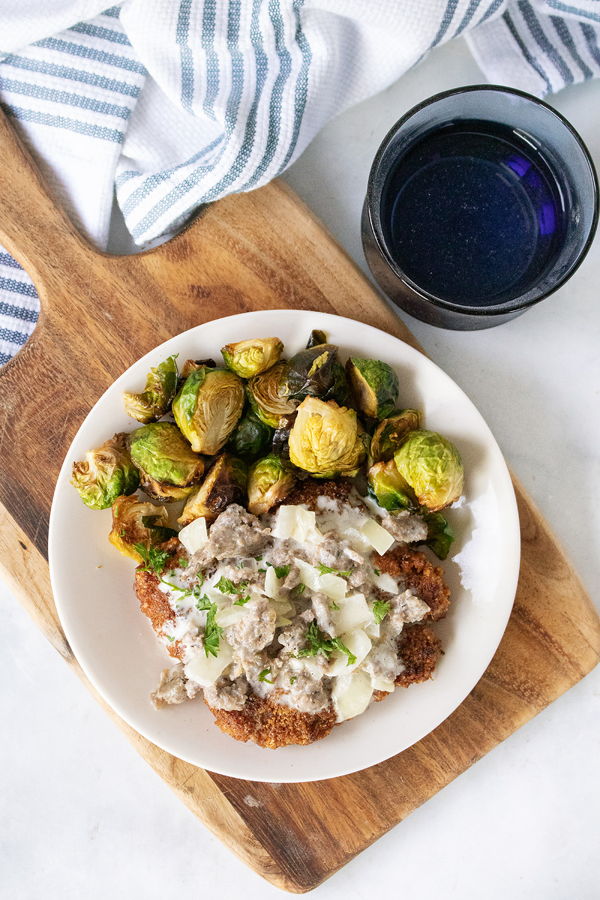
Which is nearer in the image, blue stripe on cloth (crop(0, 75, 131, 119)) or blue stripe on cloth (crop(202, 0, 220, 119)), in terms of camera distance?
blue stripe on cloth (crop(202, 0, 220, 119))

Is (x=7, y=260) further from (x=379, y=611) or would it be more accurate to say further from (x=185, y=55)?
(x=379, y=611)

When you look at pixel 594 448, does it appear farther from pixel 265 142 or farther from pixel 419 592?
pixel 265 142

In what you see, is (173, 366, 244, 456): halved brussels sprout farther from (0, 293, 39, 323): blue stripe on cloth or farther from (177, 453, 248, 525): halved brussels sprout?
(0, 293, 39, 323): blue stripe on cloth

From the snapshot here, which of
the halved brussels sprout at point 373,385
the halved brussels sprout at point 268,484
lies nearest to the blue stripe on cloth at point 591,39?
the halved brussels sprout at point 373,385

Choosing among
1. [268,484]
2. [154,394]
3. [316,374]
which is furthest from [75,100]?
[268,484]

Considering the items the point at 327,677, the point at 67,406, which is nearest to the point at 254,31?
the point at 67,406

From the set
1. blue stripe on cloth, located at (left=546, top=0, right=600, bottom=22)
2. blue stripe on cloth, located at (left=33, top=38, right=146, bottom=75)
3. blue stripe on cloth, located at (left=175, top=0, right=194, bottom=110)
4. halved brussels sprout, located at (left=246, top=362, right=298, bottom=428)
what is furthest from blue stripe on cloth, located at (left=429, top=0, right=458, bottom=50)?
halved brussels sprout, located at (left=246, top=362, right=298, bottom=428)
